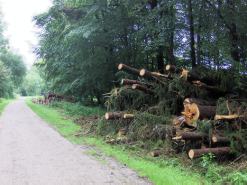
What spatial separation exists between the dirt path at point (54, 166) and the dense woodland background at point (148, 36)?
535cm

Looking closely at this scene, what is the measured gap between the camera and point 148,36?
1755 cm

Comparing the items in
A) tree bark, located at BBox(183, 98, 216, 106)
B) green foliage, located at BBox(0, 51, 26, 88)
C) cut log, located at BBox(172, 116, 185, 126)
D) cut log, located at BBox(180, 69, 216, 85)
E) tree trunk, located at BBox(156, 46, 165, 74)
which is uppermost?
green foliage, located at BBox(0, 51, 26, 88)

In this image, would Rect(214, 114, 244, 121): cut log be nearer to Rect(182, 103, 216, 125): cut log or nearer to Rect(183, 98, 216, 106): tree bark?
Rect(182, 103, 216, 125): cut log

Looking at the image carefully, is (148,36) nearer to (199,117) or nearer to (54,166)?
(199,117)

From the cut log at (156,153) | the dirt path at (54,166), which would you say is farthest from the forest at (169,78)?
the dirt path at (54,166)

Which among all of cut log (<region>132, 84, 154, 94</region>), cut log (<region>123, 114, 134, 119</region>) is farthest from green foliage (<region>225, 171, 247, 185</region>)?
cut log (<region>132, 84, 154, 94</region>)

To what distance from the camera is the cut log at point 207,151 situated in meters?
8.68

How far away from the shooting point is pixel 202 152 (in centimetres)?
877

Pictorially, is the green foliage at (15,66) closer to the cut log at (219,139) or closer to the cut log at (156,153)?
the cut log at (156,153)

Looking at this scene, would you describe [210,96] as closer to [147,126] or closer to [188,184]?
[147,126]

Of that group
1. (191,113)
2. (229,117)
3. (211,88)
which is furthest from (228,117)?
(211,88)

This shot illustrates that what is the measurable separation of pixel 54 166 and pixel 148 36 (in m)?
10.3

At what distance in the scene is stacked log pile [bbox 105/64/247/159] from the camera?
919cm

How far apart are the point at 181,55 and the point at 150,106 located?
5.53m
